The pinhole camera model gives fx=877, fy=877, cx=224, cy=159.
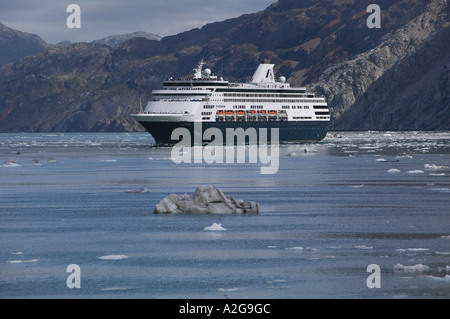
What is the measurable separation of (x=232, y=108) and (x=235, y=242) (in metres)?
117

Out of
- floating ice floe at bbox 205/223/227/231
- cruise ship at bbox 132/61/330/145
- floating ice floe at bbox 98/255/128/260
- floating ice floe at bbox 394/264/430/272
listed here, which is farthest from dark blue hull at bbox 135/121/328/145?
floating ice floe at bbox 394/264/430/272

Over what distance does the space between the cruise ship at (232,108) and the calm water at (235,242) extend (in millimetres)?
80835

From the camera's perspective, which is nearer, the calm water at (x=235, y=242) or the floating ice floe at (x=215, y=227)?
the calm water at (x=235, y=242)

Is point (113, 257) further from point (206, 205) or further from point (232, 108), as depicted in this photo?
point (232, 108)

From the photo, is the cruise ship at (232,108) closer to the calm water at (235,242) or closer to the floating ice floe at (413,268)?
the calm water at (235,242)

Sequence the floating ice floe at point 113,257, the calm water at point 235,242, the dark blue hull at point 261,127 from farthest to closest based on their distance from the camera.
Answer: the dark blue hull at point 261,127
the floating ice floe at point 113,257
the calm water at point 235,242

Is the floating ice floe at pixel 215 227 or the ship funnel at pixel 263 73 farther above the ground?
the ship funnel at pixel 263 73

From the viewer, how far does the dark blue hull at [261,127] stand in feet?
431

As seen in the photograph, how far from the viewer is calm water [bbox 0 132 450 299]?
21.9m

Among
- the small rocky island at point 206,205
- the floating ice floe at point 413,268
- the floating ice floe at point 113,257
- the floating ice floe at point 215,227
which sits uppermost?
the small rocky island at point 206,205

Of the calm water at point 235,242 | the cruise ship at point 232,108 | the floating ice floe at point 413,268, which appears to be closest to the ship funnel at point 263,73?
the cruise ship at point 232,108

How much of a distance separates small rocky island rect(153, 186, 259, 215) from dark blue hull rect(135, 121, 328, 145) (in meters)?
94.7

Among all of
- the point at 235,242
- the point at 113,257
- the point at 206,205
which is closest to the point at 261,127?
the point at 206,205
